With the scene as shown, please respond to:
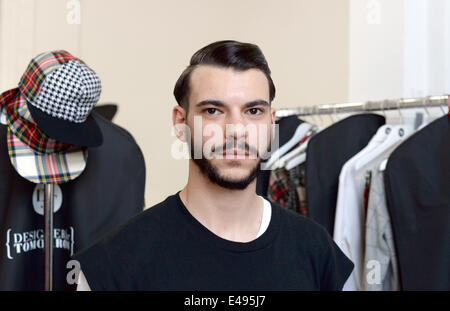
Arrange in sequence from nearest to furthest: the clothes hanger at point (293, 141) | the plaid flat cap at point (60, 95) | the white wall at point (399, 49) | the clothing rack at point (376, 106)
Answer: the plaid flat cap at point (60, 95) → the clothing rack at point (376, 106) → the white wall at point (399, 49) → the clothes hanger at point (293, 141)

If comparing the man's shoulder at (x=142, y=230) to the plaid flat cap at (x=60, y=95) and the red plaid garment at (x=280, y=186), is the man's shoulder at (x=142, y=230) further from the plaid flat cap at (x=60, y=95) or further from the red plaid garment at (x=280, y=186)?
the red plaid garment at (x=280, y=186)

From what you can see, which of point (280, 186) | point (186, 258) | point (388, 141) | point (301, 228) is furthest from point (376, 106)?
point (186, 258)

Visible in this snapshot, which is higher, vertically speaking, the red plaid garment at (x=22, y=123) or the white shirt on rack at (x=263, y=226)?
the red plaid garment at (x=22, y=123)

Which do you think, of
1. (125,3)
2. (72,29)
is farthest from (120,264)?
(125,3)

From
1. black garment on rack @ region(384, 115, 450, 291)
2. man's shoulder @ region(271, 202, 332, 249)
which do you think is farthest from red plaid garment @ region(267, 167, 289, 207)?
man's shoulder @ region(271, 202, 332, 249)

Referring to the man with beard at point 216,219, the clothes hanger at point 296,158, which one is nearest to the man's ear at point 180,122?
the man with beard at point 216,219

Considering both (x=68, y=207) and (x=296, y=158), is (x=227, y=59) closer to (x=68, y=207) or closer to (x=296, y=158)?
(x=68, y=207)

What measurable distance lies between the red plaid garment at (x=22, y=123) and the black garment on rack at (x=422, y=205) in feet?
2.94

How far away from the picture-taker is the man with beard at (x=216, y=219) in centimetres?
96

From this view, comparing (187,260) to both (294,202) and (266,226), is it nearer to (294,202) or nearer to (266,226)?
(266,226)

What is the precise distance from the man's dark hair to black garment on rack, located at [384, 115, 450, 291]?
65cm

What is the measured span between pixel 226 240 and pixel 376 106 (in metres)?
1.02

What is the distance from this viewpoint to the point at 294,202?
1.91 meters
